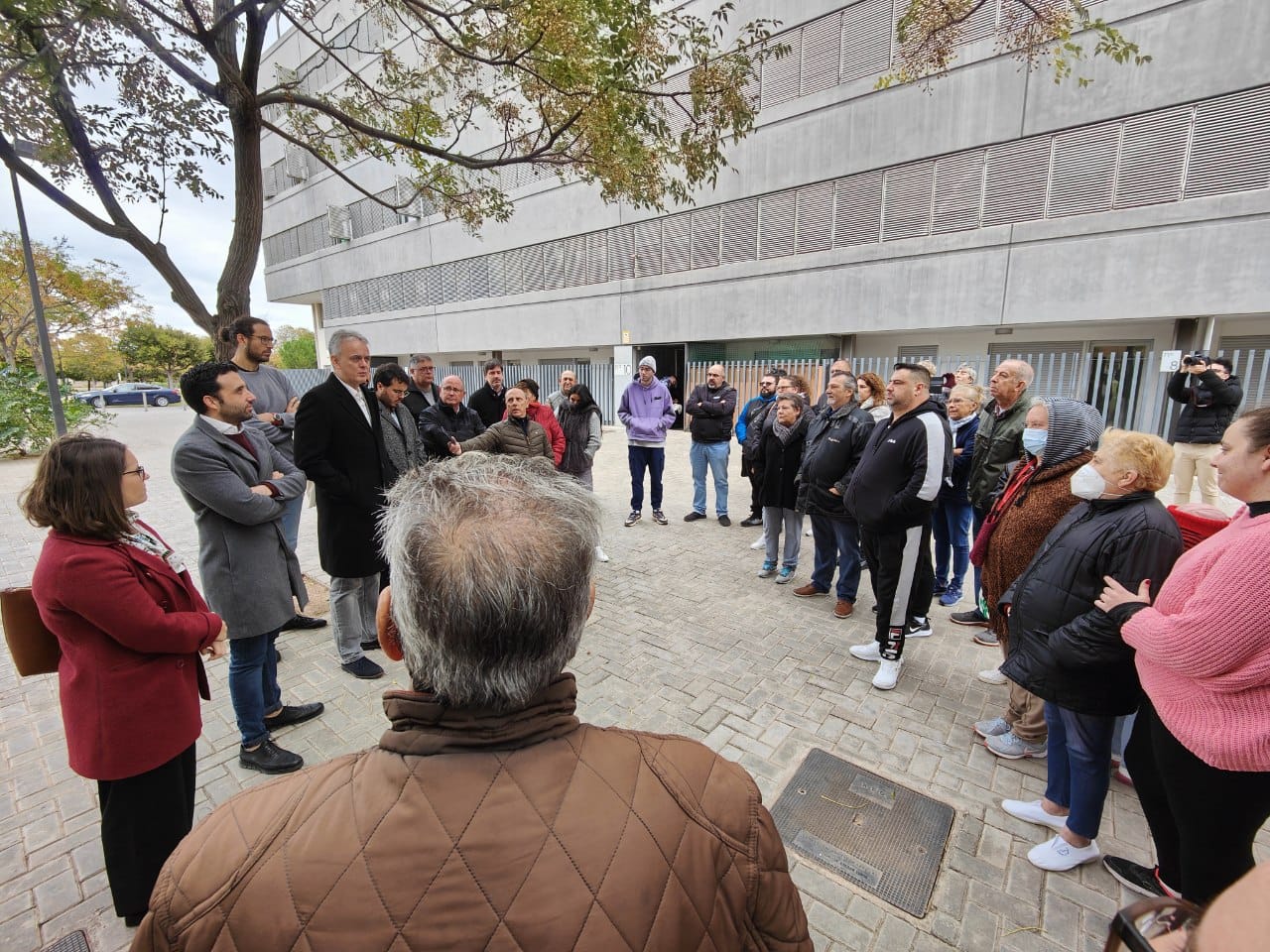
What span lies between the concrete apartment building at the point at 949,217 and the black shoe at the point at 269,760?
34.4 feet

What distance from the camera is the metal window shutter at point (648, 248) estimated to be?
18.9m

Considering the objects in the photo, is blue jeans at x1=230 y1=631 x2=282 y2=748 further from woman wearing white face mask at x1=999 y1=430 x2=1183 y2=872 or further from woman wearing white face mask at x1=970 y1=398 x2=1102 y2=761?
woman wearing white face mask at x1=970 y1=398 x2=1102 y2=761

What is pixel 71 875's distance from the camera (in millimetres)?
2305

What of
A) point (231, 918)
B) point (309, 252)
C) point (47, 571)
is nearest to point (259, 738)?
point (47, 571)

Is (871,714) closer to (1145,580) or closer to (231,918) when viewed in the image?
(1145,580)

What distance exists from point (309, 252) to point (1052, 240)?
113 ft

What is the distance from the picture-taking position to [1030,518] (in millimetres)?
2947

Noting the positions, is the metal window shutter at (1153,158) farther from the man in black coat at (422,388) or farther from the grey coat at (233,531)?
the grey coat at (233,531)

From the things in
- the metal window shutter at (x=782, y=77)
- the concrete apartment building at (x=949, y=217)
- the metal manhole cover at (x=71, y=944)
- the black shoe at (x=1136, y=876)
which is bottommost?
the metal manhole cover at (x=71, y=944)

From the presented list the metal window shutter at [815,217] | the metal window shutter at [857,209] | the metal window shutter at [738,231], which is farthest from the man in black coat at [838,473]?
the metal window shutter at [738,231]

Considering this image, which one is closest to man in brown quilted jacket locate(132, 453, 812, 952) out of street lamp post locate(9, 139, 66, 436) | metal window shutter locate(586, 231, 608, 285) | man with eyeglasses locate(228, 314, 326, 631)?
man with eyeglasses locate(228, 314, 326, 631)

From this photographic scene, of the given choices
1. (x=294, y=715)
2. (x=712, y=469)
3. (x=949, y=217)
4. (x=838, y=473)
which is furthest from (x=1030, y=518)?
(x=949, y=217)

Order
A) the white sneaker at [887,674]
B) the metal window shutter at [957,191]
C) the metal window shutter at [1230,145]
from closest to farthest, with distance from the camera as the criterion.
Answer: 1. the white sneaker at [887,674]
2. the metal window shutter at [1230,145]
3. the metal window shutter at [957,191]

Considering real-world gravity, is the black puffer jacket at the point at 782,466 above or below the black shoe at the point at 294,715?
above
